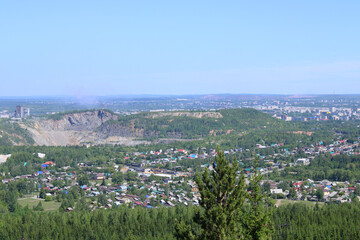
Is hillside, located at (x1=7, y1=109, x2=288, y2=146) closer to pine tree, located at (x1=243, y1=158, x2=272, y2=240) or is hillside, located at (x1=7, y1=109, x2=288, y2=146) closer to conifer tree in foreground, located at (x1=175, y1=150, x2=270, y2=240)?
pine tree, located at (x1=243, y1=158, x2=272, y2=240)

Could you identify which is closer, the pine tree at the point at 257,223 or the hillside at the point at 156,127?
the pine tree at the point at 257,223

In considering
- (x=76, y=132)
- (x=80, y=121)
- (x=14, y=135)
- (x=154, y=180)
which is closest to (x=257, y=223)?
(x=154, y=180)

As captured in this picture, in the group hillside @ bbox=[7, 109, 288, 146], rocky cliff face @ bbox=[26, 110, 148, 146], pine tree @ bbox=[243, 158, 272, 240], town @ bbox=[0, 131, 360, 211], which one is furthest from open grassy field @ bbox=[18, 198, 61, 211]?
hillside @ bbox=[7, 109, 288, 146]

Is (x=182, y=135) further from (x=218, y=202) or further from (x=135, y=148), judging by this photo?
(x=218, y=202)

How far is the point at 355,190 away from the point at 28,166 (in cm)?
4773

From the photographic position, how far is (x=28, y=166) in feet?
229

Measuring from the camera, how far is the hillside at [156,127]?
11806 cm

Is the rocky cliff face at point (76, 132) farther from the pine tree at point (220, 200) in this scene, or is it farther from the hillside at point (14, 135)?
the pine tree at point (220, 200)

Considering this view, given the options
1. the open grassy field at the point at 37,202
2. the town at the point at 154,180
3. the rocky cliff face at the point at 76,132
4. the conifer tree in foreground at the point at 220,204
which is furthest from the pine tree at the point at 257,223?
the rocky cliff face at the point at 76,132

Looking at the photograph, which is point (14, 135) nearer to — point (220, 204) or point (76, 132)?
point (76, 132)

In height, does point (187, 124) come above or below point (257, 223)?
below

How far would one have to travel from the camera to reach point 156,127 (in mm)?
126062

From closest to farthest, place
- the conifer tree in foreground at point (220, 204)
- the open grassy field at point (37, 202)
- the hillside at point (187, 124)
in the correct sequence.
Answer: the conifer tree in foreground at point (220, 204) < the open grassy field at point (37, 202) < the hillside at point (187, 124)

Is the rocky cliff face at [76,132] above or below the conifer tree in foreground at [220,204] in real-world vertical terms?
below
